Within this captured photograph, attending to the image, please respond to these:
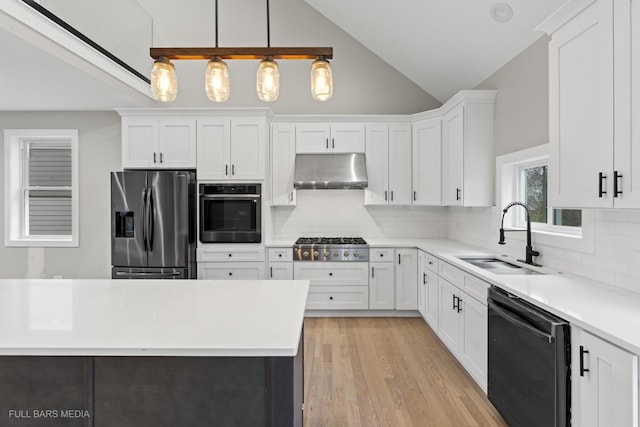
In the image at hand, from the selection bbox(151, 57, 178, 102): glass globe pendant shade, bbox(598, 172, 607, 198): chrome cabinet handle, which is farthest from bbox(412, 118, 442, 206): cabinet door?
bbox(151, 57, 178, 102): glass globe pendant shade

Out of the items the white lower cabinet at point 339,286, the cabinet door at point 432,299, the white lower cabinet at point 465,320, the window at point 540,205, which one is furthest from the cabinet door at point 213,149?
the window at point 540,205

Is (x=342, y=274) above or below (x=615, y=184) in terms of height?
below

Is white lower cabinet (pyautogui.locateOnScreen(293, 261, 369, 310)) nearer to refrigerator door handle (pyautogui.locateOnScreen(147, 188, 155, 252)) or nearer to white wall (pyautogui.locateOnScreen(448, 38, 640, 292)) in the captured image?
white wall (pyautogui.locateOnScreen(448, 38, 640, 292))

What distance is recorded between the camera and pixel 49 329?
1.46 m

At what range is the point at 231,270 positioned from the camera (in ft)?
14.5

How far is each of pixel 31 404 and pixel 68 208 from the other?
4310mm

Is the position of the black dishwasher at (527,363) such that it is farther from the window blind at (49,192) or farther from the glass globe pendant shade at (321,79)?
the window blind at (49,192)

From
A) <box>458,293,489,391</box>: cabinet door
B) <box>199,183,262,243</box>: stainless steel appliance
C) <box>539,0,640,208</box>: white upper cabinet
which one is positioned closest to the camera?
<box>539,0,640,208</box>: white upper cabinet

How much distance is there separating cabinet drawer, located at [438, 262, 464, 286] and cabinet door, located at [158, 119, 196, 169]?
288cm

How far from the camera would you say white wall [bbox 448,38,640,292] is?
2145 mm

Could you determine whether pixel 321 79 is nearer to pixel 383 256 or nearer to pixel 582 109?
pixel 582 109

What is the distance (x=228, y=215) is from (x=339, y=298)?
5.20 ft

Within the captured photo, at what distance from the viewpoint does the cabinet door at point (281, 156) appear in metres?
4.74

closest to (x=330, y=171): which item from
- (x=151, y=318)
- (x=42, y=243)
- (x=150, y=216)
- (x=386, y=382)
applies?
(x=150, y=216)
